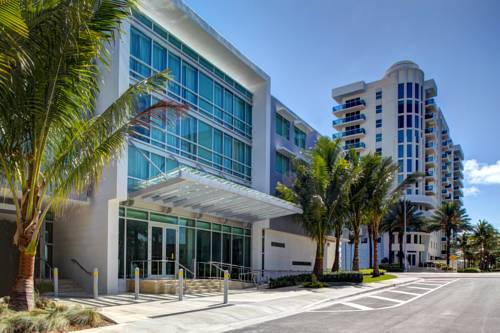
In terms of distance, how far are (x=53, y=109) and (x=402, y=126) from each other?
7706cm

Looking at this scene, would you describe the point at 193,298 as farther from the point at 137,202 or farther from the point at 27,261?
the point at 27,261

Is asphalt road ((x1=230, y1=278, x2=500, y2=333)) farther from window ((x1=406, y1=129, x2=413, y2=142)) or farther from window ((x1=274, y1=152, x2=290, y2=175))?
window ((x1=406, y1=129, x2=413, y2=142))

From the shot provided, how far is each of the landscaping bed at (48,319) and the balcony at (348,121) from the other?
258 ft

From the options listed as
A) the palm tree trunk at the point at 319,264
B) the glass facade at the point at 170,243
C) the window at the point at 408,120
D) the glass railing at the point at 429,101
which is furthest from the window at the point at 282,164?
the glass railing at the point at 429,101

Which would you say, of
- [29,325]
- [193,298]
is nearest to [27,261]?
[29,325]

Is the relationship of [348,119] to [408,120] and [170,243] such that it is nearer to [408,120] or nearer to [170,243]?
[408,120]

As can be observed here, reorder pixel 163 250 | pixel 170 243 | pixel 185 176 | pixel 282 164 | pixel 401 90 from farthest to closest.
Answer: pixel 401 90
pixel 282 164
pixel 170 243
pixel 163 250
pixel 185 176

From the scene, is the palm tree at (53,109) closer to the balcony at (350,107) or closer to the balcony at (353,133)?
the balcony at (353,133)

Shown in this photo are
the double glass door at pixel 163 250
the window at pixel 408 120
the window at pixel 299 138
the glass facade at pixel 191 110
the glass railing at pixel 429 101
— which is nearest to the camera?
the glass facade at pixel 191 110

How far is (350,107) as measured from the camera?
86500mm

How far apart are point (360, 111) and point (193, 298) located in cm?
7361

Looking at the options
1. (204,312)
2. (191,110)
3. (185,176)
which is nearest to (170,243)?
(185,176)

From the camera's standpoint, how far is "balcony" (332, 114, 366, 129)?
84938 mm

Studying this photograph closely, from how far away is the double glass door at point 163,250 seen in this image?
2125 centimetres
